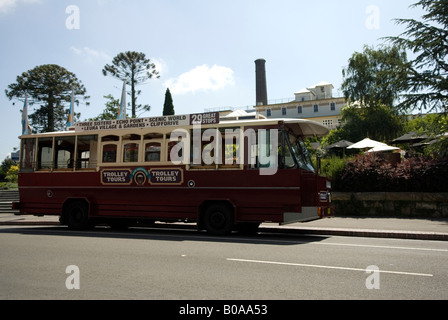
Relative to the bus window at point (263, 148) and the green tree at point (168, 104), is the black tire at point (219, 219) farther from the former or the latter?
the green tree at point (168, 104)

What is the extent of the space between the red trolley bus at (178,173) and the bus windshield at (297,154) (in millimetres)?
39

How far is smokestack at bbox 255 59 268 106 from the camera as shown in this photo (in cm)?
9556

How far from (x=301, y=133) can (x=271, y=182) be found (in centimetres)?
212

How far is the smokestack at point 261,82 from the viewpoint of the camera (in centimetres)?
9556

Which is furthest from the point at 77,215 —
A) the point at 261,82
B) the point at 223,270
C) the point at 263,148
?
the point at 261,82

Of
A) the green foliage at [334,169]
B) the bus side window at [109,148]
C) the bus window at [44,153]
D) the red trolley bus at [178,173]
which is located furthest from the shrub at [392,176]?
the bus window at [44,153]

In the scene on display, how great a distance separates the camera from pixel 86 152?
13.7 m

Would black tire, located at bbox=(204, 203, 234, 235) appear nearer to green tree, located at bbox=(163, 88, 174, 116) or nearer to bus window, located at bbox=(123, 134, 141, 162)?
bus window, located at bbox=(123, 134, 141, 162)

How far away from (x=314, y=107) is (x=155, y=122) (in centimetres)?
8267

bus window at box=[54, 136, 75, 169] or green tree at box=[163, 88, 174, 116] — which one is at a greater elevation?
green tree at box=[163, 88, 174, 116]

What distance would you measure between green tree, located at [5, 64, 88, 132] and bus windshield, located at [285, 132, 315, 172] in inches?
1772

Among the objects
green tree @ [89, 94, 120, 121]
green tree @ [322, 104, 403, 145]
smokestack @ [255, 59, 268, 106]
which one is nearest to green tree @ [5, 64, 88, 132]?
green tree @ [89, 94, 120, 121]
